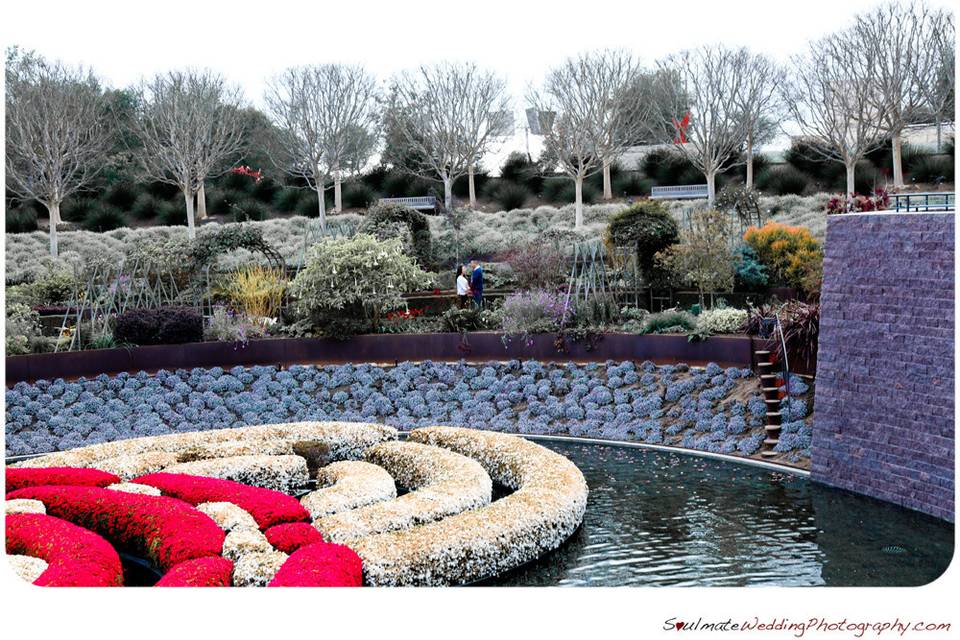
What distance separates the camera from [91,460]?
11.8 metres

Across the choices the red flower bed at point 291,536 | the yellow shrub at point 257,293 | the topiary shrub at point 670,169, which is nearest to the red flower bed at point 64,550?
the red flower bed at point 291,536

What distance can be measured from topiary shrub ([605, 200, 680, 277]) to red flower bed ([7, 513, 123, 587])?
12.4 meters

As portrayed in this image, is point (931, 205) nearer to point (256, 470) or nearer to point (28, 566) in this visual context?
point (256, 470)

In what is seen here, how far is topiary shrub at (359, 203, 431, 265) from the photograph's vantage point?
74.5 ft

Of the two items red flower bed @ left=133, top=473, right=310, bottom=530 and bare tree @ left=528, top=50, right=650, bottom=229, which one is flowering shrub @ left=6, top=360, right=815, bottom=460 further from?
bare tree @ left=528, top=50, right=650, bottom=229

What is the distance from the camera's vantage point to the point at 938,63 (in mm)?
24875

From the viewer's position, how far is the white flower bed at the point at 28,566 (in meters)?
7.95

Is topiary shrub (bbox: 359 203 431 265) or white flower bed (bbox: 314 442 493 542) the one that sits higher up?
topiary shrub (bbox: 359 203 431 265)

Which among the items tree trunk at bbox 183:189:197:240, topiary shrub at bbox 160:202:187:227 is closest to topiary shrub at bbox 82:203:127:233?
topiary shrub at bbox 160:202:187:227

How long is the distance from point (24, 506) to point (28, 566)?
1.31 m

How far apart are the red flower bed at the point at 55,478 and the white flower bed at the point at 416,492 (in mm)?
2617

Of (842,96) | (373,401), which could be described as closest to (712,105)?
(842,96)

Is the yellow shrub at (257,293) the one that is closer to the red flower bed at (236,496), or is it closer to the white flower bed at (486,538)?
the red flower bed at (236,496)
